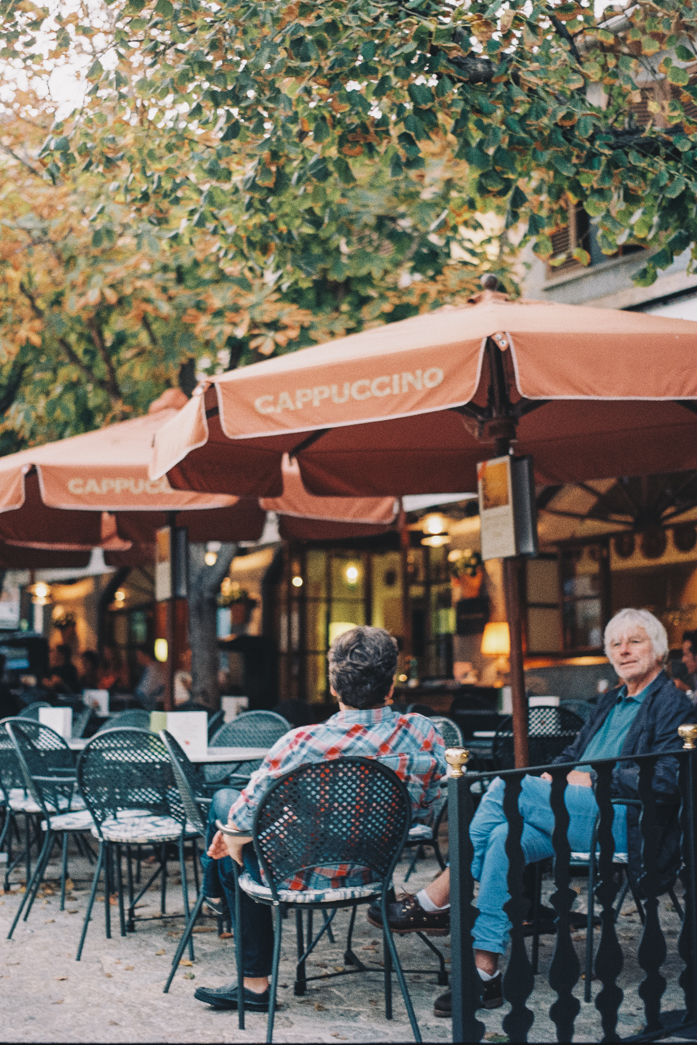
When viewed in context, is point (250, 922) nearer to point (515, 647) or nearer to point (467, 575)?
point (515, 647)

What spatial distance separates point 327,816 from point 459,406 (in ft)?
6.86

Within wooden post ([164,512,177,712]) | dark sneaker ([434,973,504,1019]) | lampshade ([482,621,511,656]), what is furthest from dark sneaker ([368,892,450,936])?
lampshade ([482,621,511,656])

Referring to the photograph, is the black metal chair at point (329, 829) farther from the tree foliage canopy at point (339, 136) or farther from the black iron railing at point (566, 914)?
the tree foliage canopy at point (339, 136)

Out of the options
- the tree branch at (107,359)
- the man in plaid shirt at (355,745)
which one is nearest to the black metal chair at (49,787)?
the man in plaid shirt at (355,745)

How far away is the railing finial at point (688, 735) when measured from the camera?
3.73 meters

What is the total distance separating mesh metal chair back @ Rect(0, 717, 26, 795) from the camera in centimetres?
624

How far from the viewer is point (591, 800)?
4211 mm

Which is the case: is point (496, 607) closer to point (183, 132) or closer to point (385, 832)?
point (183, 132)

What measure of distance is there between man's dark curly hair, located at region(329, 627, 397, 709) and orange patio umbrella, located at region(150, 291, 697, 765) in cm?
97

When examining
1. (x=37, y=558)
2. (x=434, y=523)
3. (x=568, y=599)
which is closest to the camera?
(x=37, y=558)

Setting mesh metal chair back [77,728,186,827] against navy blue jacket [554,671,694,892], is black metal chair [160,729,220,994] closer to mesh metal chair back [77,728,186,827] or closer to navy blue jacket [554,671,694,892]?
mesh metal chair back [77,728,186,827]

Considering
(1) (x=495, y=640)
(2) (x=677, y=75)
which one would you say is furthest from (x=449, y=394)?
(1) (x=495, y=640)

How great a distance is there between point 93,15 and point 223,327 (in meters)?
2.71

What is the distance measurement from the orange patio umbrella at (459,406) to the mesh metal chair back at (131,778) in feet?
4.53
